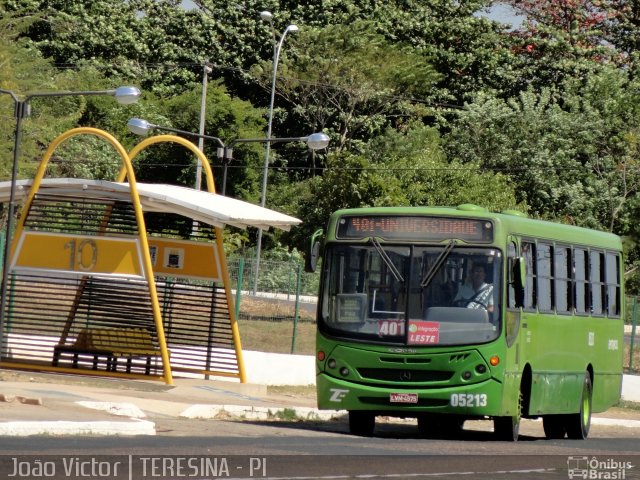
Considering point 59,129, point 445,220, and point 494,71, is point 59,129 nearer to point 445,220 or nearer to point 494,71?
point 494,71

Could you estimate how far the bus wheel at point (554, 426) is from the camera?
21.4 meters

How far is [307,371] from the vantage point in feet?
100

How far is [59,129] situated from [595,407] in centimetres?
4040

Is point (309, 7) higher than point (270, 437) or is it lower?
higher

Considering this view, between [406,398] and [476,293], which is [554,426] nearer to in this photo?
[476,293]

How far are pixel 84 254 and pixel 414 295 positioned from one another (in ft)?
22.8

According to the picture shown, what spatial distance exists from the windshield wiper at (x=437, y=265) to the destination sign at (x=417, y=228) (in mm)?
150

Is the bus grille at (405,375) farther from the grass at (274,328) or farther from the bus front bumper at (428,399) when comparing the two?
the grass at (274,328)

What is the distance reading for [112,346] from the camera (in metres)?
24.0

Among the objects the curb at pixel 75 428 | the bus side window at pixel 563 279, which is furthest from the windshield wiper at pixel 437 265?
the curb at pixel 75 428

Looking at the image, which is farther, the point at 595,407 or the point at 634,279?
the point at 634,279

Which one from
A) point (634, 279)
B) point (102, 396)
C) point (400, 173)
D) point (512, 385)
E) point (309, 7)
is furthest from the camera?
point (309, 7)

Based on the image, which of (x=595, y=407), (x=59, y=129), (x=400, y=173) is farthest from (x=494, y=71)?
(x=595, y=407)

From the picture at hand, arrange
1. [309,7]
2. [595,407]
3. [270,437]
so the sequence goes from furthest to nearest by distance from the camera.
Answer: [309,7] → [595,407] → [270,437]
